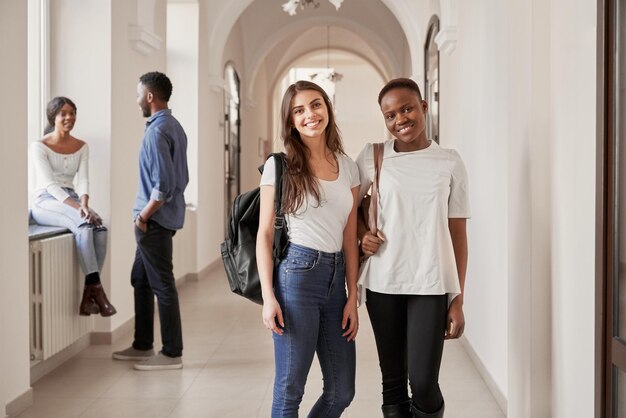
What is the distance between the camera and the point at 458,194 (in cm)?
284

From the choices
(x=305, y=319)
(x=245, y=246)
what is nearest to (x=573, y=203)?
(x=305, y=319)

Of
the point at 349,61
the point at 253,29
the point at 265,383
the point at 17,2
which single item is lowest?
the point at 265,383

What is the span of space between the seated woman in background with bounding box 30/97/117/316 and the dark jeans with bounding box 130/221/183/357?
10.7 inches

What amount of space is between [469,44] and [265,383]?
2.76 meters

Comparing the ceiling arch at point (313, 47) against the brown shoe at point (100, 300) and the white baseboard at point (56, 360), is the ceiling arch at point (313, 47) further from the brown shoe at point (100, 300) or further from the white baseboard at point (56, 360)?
the brown shoe at point (100, 300)

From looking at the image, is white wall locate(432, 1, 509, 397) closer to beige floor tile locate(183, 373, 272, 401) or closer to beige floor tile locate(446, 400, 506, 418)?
beige floor tile locate(446, 400, 506, 418)

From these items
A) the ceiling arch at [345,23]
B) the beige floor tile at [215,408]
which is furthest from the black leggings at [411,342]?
the ceiling arch at [345,23]

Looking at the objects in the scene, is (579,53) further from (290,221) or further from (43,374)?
(43,374)

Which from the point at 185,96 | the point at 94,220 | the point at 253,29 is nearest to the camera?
the point at 94,220

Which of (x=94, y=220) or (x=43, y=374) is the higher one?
(x=94, y=220)

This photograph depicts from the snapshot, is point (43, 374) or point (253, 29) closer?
point (43, 374)

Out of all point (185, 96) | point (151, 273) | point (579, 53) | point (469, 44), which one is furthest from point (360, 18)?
point (579, 53)

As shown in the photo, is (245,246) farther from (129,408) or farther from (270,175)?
(129,408)

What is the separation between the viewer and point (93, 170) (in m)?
6.02
